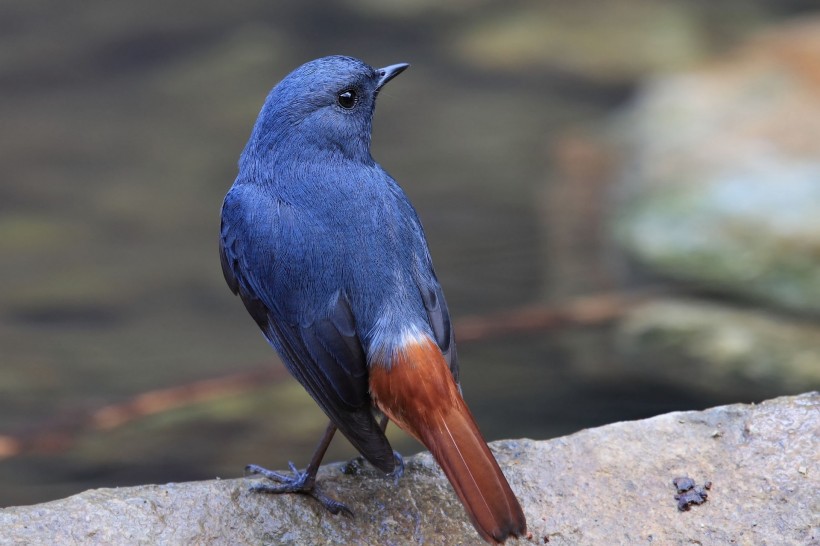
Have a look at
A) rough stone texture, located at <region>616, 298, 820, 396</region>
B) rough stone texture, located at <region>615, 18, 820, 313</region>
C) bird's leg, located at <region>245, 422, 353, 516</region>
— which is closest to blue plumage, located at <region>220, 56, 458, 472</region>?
bird's leg, located at <region>245, 422, 353, 516</region>

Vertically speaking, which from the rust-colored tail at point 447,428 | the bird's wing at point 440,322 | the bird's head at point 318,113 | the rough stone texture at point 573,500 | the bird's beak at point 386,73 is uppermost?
the bird's beak at point 386,73

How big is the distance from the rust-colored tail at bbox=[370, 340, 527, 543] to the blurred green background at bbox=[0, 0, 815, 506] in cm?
300

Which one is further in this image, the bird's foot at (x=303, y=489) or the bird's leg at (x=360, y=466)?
the bird's leg at (x=360, y=466)

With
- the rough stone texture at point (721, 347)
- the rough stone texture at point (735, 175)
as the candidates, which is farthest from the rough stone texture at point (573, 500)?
the rough stone texture at point (735, 175)

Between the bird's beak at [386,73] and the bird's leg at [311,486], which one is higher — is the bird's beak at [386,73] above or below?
above

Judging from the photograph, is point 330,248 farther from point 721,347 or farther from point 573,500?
point 721,347

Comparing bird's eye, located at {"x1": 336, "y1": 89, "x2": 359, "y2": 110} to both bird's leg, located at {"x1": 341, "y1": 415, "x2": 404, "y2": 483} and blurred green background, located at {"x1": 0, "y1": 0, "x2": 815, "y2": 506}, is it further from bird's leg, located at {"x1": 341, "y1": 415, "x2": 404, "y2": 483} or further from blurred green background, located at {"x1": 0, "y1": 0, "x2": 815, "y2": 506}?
blurred green background, located at {"x1": 0, "y1": 0, "x2": 815, "y2": 506}

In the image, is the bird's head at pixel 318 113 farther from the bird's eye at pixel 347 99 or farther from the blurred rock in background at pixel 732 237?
the blurred rock in background at pixel 732 237

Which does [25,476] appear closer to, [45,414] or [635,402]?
[45,414]

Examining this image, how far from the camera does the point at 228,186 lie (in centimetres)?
952

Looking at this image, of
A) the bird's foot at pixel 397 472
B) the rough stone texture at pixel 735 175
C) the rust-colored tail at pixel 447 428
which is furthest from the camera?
the rough stone texture at pixel 735 175

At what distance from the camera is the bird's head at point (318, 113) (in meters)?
3.70

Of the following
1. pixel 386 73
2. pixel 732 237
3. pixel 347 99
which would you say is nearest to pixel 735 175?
pixel 732 237

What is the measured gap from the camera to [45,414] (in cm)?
664
